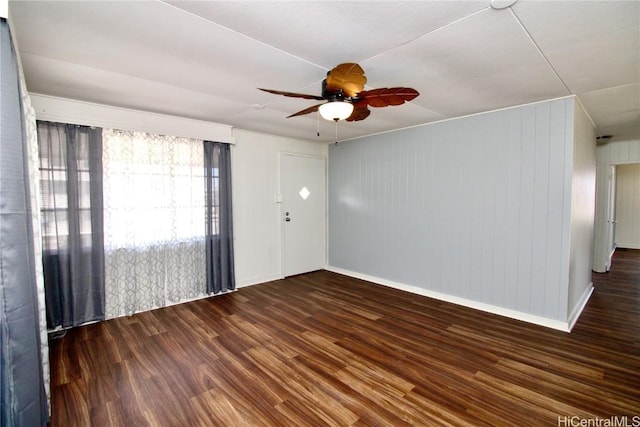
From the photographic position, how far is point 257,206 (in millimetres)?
4711

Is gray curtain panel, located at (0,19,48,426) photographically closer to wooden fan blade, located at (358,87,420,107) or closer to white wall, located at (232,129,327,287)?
wooden fan blade, located at (358,87,420,107)

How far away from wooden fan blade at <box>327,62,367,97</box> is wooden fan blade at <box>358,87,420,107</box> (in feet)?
0.27

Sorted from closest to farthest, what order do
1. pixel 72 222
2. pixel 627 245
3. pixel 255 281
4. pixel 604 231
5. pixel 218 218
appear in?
pixel 72 222 < pixel 218 218 < pixel 255 281 < pixel 604 231 < pixel 627 245

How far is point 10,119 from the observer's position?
1.31 m

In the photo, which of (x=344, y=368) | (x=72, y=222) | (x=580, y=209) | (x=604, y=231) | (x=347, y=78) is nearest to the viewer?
(x=347, y=78)

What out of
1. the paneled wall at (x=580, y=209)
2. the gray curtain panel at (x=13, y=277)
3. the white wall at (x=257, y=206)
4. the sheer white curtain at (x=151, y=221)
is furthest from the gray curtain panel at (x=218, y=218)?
the paneled wall at (x=580, y=209)

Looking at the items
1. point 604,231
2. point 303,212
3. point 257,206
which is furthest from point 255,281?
point 604,231

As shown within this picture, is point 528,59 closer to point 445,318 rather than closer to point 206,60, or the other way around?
point 206,60

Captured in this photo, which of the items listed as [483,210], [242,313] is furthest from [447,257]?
[242,313]

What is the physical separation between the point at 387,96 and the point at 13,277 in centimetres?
231

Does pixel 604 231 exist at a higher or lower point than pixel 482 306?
higher

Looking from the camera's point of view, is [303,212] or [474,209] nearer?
[474,209]

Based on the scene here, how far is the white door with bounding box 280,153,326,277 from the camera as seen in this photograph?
16.7 feet

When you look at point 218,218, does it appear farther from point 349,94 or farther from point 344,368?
Answer: point 349,94
